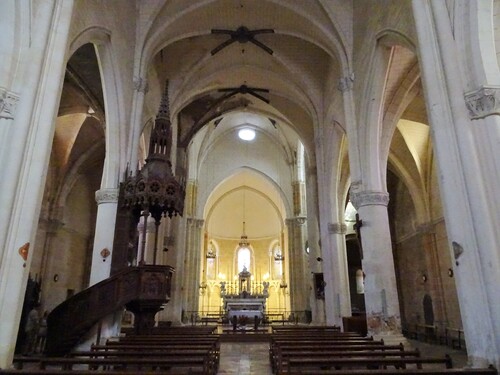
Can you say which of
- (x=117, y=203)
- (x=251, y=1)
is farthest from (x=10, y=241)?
(x=251, y=1)

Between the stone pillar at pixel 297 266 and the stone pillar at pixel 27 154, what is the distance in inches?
839

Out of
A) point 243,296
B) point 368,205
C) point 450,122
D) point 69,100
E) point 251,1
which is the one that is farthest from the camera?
point 243,296

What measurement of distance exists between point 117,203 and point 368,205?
7.30 meters

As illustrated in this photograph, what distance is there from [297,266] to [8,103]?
2220cm

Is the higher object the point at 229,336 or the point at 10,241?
the point at 10,241

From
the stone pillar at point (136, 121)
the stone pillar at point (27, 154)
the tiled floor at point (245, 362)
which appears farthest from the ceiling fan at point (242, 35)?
the tiled floor at point (245, 362)

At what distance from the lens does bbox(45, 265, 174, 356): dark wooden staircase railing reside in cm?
897

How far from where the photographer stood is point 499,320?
17.8 feet

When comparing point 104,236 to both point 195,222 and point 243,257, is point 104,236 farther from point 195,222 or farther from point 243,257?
point 243,257

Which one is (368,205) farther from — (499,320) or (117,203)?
(117,203)

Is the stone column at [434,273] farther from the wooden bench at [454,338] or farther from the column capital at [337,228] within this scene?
the column capital at [337,228]

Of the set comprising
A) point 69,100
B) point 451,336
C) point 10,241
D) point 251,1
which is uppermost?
point 251,1

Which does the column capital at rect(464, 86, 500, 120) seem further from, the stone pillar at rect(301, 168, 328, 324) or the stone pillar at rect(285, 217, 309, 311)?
the stone pillar at rect(285, 217, 309, 311)

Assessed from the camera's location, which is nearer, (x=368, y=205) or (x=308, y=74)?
(x=368, y=205)
